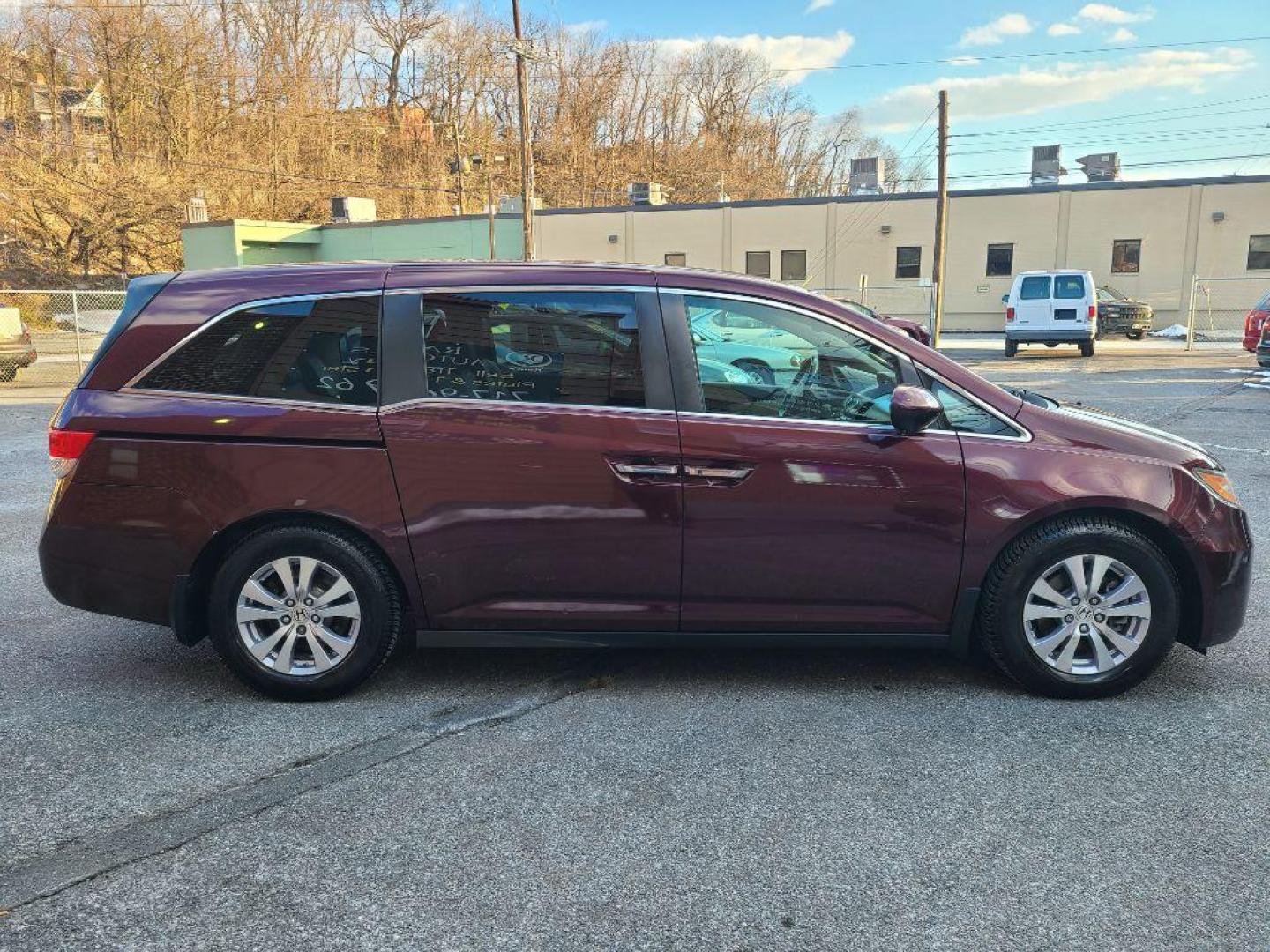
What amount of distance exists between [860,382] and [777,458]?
0.48 metres

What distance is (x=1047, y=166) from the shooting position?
39188 millimetres

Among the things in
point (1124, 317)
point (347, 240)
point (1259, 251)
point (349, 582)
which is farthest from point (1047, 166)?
point (349, 582)

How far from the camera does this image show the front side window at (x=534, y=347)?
145 inches

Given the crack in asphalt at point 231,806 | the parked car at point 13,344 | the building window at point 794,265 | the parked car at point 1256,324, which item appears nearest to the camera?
the crack in asphalt at point 231,806

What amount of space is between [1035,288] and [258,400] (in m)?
22.5

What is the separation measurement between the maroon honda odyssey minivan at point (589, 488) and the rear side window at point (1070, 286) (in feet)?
68.3

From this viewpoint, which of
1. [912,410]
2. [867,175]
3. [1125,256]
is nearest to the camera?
[912,410]

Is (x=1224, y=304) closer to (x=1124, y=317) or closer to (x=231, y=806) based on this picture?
(x=1124, y=317)

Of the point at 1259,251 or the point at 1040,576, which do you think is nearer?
the point at 1040,576

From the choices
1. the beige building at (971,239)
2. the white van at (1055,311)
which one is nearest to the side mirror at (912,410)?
the white van at (1055,311)

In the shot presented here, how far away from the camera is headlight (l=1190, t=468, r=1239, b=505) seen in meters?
3.76

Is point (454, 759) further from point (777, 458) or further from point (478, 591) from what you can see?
point (777, 458)

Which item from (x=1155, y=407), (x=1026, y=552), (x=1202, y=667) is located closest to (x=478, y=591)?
(x=1026, y=552)

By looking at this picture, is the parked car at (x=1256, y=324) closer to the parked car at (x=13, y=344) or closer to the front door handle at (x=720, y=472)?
the front door handle at (x=720, y=472)
